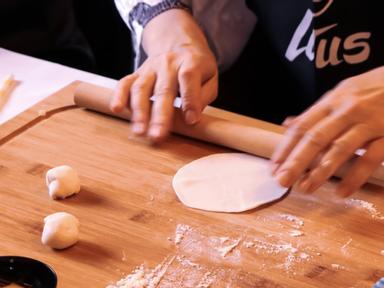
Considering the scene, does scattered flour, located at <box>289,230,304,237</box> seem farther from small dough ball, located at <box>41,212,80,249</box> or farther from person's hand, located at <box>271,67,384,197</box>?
small dough ball, located at <box>41,212,80,249</box>

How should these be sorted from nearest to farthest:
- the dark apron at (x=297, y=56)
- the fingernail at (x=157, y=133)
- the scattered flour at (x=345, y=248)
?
the scattered flour at (x=345, y=248) < the fingernail at (x=157, y=133) < the dark apron at (x=297, y=56)

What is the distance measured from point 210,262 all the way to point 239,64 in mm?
723

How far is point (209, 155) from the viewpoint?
1.06m

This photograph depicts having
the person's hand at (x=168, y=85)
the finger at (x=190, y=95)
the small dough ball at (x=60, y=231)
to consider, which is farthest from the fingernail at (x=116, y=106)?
the small dough ball at (x=60, y=231)

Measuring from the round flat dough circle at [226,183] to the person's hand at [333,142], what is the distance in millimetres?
59

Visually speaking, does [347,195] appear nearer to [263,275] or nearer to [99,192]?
[263,275]

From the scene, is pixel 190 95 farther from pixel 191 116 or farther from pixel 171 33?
pixel 171 33

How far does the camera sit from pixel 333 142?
2.99 ft

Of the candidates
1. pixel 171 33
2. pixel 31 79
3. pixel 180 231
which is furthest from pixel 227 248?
pixel 31 79

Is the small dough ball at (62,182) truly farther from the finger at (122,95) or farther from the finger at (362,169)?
the finger at (362,169)

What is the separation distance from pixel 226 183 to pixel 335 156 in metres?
0.18

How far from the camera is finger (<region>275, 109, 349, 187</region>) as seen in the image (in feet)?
2.92

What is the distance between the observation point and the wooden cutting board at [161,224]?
2.66ft

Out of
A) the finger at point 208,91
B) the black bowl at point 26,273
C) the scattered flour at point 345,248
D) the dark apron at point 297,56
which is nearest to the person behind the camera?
the black bowl at point 26,273
